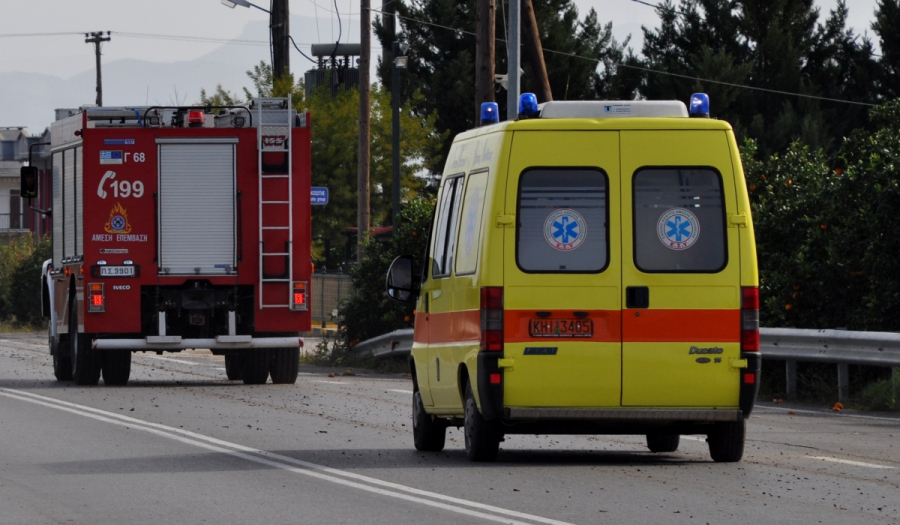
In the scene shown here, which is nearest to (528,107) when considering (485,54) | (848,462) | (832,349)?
(848,462)

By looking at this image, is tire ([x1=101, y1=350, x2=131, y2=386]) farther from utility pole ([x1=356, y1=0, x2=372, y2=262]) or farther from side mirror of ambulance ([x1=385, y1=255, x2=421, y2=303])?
utility pole ([x1=356, y1=0, x2=372, y2=262])

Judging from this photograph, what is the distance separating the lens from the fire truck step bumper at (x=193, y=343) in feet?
65.2

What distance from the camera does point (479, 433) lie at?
1117cm

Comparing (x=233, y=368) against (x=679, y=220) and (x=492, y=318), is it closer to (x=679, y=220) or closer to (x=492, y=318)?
(x=492, y=318)

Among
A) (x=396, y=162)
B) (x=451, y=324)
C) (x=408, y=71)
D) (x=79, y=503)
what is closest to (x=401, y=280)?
Result: (x=451, y=324)

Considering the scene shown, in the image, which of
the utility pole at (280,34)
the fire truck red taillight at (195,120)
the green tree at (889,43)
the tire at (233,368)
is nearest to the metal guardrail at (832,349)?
the tire at (233,368)

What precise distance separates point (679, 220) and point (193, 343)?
1033 centimetres

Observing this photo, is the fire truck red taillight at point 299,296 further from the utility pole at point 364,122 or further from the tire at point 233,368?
the utility pole at point 364,122

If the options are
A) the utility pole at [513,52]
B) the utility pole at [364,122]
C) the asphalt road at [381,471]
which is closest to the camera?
the asphalt road at [381,471]

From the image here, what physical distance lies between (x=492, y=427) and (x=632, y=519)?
2.53 metres

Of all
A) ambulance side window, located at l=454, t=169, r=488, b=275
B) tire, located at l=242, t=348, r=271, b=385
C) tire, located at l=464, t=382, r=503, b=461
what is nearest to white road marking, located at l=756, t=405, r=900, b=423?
tire, located at l=464, t=382, r=503, b=461

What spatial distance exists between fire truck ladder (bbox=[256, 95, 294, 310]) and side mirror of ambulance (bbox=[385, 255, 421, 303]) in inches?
317

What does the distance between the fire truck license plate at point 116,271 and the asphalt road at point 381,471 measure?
2994 millimetres

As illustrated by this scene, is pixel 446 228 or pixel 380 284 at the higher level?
pixel 446 228
